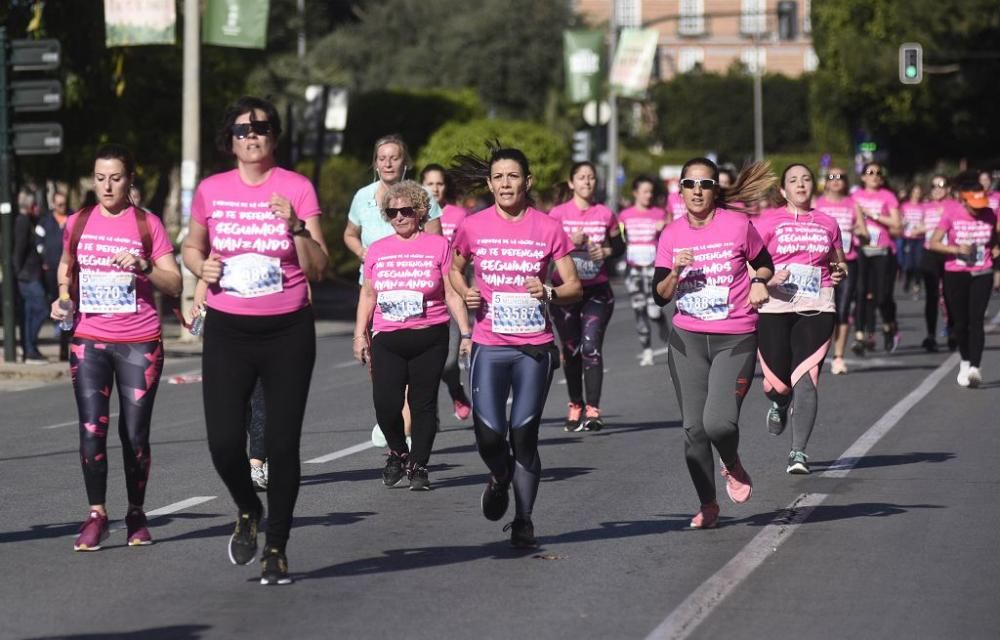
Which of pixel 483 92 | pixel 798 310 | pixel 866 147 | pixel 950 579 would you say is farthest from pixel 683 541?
pixel 483 92

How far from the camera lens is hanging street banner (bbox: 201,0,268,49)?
23.7m

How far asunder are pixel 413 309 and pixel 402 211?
59cm

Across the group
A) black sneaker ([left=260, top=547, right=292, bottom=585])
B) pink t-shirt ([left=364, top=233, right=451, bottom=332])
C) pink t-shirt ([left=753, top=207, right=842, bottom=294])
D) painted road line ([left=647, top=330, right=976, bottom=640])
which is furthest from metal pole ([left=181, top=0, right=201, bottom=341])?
black sneaker ([left=260, top=547, right=292, bottom=585])

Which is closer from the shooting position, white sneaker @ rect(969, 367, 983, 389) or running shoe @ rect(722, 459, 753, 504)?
running shoe @ rect(722, 459, 753, 504)

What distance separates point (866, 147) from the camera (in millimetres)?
54406

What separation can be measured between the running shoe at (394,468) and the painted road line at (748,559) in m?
2.22

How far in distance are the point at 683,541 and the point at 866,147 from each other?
4666 centimetres

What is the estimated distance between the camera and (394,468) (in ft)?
36.3

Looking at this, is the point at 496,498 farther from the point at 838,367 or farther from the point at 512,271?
the point at 838,367

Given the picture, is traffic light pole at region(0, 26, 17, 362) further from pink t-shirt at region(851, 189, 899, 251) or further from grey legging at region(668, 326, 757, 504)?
grey legging at region(668, 326, 757, 504)

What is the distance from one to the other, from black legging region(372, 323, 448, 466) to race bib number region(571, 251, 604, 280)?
3.83 metres

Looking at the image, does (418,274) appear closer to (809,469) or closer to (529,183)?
(529,183)

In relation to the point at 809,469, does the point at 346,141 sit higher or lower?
higher

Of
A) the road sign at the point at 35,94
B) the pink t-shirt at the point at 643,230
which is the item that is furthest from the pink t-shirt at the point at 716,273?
the road sign at the point at 35,94
